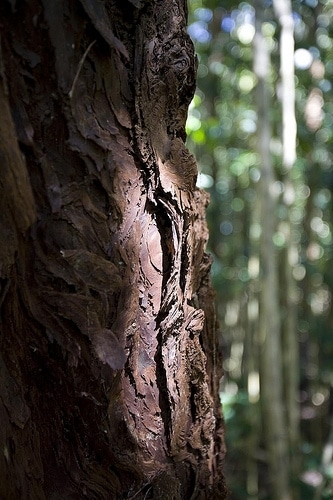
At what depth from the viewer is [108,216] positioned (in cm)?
46

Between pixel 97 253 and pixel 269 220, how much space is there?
1.37 meters

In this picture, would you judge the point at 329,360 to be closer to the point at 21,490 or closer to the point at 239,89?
the point at 239,89

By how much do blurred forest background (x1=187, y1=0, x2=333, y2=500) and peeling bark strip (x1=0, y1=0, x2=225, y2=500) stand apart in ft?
3.05

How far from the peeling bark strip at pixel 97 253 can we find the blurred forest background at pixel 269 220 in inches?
36.6

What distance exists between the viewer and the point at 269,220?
1758 millimetres

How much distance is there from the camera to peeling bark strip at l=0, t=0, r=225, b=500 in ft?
1.36

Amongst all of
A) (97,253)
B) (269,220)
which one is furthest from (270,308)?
(97,253)

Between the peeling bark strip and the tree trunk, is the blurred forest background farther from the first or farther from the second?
the peeling bark strip

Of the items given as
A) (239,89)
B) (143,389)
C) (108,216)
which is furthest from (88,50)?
(239,89)

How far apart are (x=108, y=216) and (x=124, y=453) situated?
21 cm

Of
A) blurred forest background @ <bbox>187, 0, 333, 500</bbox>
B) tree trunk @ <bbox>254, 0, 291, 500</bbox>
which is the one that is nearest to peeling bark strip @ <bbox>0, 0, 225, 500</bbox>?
blurred forest background @ <bbox>187, 0, 333, 500</bbox>

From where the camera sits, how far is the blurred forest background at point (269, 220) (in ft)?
5.86

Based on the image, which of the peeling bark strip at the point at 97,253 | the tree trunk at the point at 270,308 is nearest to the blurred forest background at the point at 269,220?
the tree trunk at the point at 270,308

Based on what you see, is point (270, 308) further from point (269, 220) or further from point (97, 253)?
point (97, 253)
